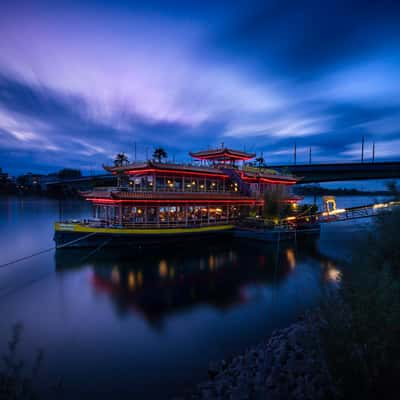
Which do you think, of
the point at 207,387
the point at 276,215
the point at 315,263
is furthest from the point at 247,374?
the point at 276,215

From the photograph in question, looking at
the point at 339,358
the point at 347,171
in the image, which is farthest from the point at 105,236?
the point at 347,171

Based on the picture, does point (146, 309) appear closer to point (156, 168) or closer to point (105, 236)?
point (105, 236)

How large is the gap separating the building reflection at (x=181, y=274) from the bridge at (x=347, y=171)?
27485 mm

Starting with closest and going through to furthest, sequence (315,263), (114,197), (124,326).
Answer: (124,326), (315,263), (114,197)

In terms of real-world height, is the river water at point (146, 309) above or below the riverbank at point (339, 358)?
below

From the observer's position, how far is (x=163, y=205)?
74.1ft

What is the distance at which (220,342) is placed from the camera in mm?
8719

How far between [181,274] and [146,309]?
447 cm

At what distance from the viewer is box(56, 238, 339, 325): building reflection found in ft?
38.9

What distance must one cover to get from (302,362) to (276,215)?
21739mm

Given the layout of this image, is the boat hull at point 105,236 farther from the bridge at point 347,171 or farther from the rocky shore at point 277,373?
the bridge at point 347,171

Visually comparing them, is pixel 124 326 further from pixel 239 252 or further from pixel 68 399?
pixel 239 252

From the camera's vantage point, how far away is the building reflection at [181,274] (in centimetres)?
1185

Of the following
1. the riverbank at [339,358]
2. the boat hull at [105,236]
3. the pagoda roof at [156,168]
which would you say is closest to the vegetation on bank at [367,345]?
the riverbank at [339,358]
